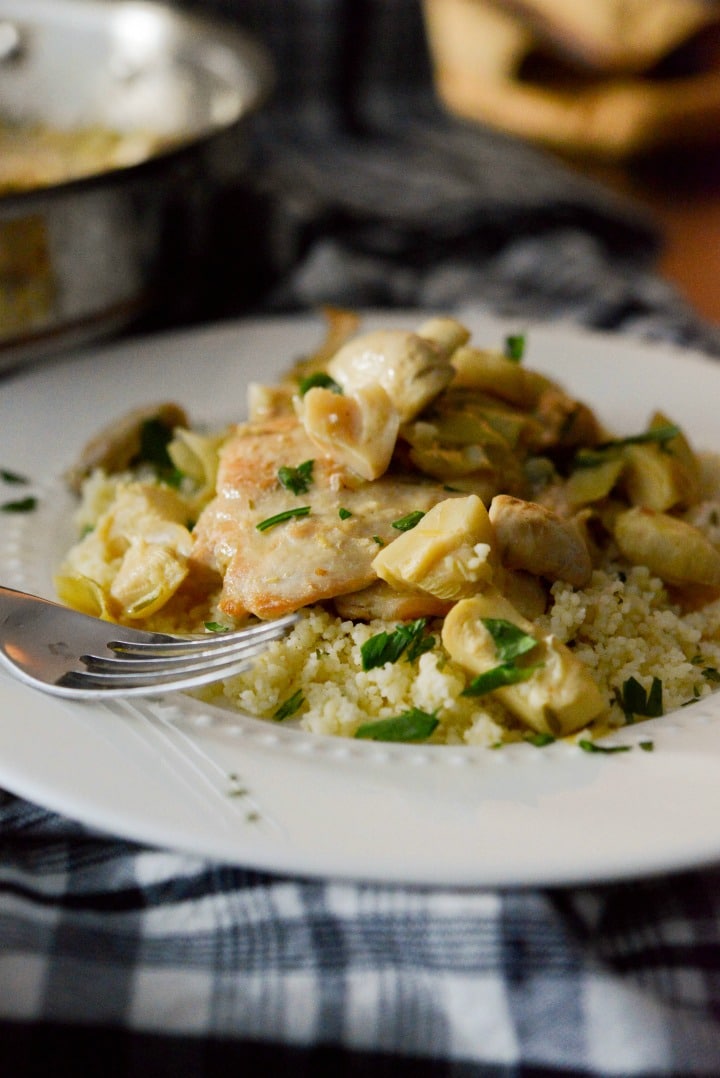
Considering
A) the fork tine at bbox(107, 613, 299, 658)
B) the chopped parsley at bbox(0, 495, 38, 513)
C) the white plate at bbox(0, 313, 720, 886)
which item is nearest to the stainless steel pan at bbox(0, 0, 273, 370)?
the chopped parsley at bbox(0, 495, 38, 513)

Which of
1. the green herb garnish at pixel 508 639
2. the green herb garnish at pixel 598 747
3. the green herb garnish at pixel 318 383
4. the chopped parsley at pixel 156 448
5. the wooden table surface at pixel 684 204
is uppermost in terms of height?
the green herb garnish at pixel 318 383

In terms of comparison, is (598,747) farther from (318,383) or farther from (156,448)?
(156,448)

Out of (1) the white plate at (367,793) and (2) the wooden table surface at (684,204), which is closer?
(1) the white plate at (367,793)

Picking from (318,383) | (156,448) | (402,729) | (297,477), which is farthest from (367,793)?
(156,448)

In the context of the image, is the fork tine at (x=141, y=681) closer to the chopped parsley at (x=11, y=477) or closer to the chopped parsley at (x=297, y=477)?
the chopped parsley at (x=297, y=477)

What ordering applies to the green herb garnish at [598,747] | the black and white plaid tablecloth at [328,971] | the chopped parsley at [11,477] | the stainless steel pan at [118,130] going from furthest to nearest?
the stainless steel pan at [118,130] → the chopped parsley at [11,477] → the green herb garnish at [598,747] → the black and white plaid tablecloth at [328,971]

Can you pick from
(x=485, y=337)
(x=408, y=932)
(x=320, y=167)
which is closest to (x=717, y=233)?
(x=320, y=167)

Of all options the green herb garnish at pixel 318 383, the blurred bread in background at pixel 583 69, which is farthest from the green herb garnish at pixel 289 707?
the blurred bread in background at pixel 583 69
